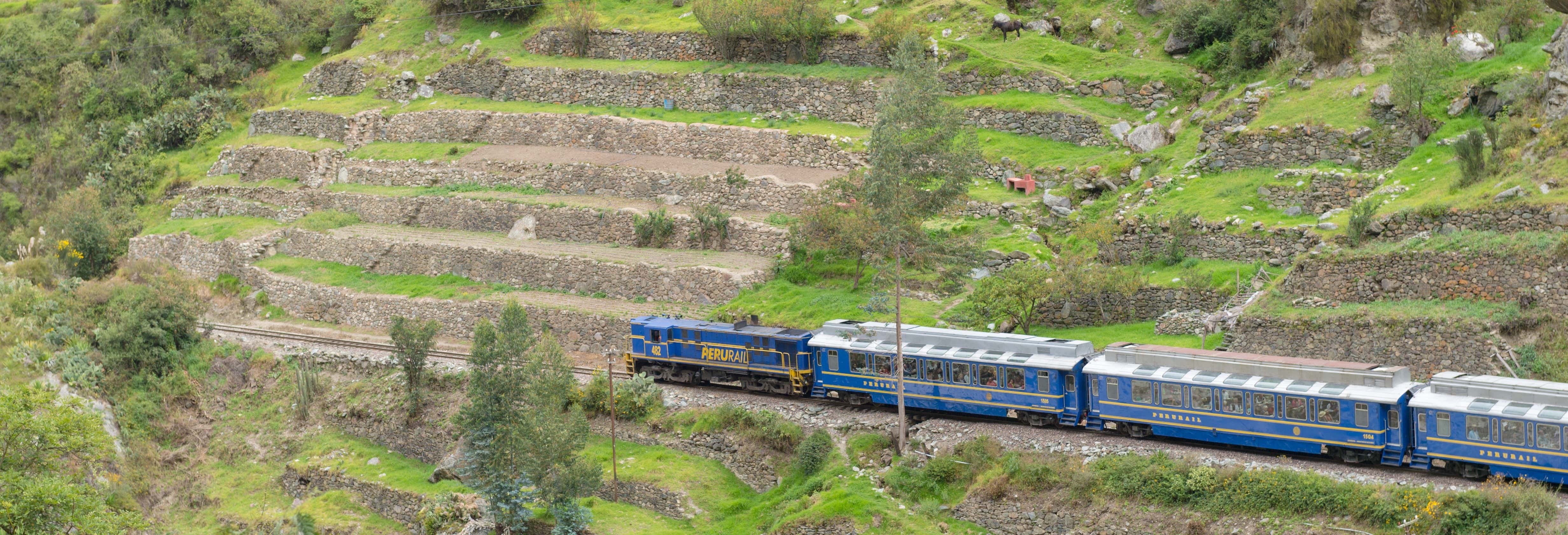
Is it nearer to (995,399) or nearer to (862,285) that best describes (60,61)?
(862,285)

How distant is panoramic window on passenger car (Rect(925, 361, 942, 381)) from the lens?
32.5 metres

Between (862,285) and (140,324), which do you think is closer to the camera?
(862,285)

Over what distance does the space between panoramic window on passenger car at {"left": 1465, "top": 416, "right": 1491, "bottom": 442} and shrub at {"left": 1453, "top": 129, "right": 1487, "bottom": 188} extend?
11.4 m

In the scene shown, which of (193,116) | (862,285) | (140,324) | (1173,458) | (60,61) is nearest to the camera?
(1173,458)

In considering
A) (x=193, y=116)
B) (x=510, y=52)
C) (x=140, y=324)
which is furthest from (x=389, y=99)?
(x=140, y=324)

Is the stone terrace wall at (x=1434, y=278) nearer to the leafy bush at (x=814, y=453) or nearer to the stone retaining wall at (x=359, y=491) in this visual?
the leafy bush at (x=814, y=453)

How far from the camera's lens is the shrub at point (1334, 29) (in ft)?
138

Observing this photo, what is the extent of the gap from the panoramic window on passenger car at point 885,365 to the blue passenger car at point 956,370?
0.02m

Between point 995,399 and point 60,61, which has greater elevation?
point 60,61

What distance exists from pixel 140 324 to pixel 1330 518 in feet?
135

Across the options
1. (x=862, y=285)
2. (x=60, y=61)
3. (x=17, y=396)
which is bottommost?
(x=862, y=285)

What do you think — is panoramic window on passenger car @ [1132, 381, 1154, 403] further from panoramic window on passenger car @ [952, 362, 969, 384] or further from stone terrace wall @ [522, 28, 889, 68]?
stone terrace wall @ [522, 28, 889, 68]

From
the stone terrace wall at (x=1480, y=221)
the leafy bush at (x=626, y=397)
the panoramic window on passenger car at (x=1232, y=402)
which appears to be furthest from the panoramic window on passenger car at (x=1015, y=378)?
the leafy bush at (x=626, y=397)

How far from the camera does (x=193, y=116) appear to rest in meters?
70.6
